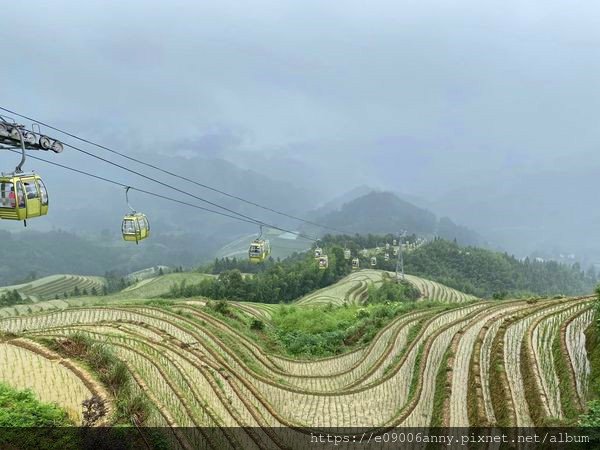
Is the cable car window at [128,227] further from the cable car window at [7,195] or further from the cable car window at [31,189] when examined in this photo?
the cable car window at [7,195]

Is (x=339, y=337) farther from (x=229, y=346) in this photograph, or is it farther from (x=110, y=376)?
(x=110, y=376)

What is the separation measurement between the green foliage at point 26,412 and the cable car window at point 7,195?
375 cm

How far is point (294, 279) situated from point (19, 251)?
145 m

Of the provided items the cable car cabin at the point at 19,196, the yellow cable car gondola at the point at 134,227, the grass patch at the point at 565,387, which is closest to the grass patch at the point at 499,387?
the grass patch at the point at 565,387

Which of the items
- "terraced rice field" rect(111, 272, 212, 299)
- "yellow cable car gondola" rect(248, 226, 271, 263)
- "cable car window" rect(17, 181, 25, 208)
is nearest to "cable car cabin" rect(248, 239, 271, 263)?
"yellow cable car gondola" rect(248, 226, 271, 263)

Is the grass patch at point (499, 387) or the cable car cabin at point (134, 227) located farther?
the cable car cabin at point (134, 227)

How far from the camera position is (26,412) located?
8094mm

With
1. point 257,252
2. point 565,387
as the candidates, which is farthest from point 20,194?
point 257,252

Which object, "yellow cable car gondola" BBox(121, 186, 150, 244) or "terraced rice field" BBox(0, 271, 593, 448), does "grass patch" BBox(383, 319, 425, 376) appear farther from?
"yellow cable car gondola" BBox(121, 186, 150, 244)

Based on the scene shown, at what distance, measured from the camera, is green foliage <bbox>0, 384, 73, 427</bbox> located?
25.6 feet

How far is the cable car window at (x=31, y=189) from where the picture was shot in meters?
9.48

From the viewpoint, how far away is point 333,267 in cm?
6944

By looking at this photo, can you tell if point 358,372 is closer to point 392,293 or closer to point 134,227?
point 134,227

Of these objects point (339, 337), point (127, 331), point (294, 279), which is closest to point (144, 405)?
point (127, 331)
